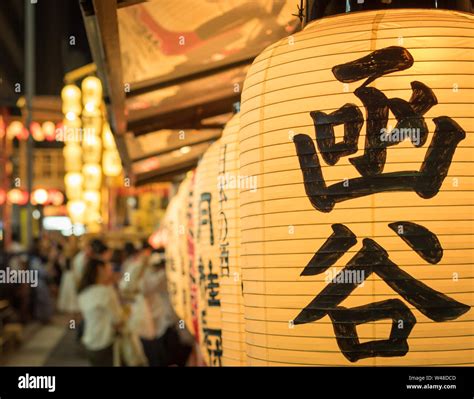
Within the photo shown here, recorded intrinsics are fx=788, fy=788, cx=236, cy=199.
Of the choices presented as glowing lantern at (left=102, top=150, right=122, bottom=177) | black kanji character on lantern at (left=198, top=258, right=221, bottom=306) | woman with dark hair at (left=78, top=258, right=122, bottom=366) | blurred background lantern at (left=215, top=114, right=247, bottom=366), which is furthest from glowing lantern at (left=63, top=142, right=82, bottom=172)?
blurred background lantern at (left=215, top=114, right=247, bottom=366)

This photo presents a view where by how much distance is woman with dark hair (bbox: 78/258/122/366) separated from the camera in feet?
30.3

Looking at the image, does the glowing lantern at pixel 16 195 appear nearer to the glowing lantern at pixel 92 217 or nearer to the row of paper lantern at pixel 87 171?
the glowing lantern at pixel 92 217

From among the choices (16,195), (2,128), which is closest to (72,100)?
(2,128)

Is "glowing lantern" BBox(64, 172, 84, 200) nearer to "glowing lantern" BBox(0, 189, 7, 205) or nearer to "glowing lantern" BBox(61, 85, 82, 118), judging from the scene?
"glowing lantern" BBox(61, 85, 82, 118)

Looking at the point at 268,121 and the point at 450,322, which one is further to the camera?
the point at 268,121

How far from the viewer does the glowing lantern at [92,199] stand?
22.2 meters

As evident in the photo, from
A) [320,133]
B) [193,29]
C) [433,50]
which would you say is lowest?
[320,133]

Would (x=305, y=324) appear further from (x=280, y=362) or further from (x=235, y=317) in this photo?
(x=235, y=317)

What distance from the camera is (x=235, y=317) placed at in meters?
3.65

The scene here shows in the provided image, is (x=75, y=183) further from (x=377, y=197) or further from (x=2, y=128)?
(x=377, y=197)

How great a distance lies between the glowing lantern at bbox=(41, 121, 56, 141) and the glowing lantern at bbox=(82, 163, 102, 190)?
7.16m

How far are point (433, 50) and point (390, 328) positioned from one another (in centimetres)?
95
